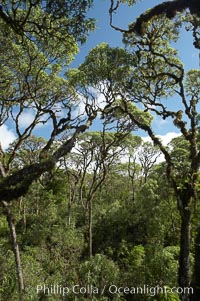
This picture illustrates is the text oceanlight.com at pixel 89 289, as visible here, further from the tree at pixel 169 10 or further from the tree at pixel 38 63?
the tree at pixel 169 10

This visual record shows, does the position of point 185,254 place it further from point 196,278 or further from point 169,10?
point 169,10

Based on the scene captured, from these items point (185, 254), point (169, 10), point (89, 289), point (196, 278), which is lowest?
point (89, 289)

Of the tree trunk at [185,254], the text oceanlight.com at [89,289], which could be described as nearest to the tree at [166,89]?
the tree trunk at [185,254]

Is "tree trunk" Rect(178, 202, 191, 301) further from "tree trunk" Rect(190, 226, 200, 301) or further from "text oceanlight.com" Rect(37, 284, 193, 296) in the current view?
"text oceanlight.com" Rect(37, 284, 193, 296)

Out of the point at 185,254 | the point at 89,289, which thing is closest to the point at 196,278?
the point at 185,254

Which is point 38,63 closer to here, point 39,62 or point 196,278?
point 39,62

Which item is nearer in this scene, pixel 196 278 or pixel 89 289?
pixel 196 278

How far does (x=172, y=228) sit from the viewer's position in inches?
640

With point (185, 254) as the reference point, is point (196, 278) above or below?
below

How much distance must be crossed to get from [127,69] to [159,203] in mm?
8420

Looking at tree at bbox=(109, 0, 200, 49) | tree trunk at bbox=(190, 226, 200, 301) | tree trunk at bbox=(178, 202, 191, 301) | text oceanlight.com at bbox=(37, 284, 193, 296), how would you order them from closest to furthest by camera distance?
tree at bbox=(109, 0, 200, 49) → tree trunk at bbox=(190, 226, 200, 301) → tree trunk at bbox=(178, 202, 191, 301) → text oceanlight.com at bbox=(37, 284, 193, 296)

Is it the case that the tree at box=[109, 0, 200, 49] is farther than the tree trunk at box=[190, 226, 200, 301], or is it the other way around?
the tree trunk at box=[190, 226, 200, 301]

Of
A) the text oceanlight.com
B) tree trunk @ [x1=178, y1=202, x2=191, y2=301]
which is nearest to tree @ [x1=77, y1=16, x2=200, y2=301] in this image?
tree trunk @ [x1=178, y1=202, x2=191, y2=301]

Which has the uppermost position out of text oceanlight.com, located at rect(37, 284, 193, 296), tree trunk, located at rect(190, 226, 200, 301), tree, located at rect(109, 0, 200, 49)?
tree, located at rect(109, 0, 200, 49)
